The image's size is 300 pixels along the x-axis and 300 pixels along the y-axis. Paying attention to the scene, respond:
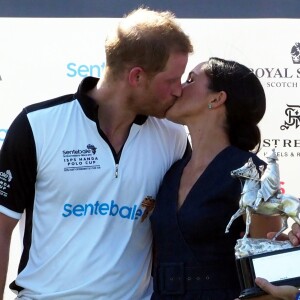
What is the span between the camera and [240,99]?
7.93 feet

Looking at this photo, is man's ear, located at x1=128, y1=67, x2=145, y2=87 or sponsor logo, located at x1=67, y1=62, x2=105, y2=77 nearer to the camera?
man's ear, located at x1=128, y1=67, x2=145, y2=87

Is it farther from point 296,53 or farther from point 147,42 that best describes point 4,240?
point 296,53

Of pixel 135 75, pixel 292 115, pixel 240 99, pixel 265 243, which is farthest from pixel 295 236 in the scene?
pixel 292 115

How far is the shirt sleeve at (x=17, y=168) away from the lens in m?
2.43

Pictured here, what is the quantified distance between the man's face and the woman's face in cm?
3

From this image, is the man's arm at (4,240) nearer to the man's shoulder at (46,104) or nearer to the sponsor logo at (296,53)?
the man's shoulder at (46,104)

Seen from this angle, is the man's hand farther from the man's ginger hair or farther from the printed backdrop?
the printed backdrop

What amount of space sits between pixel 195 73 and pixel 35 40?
1087 mm

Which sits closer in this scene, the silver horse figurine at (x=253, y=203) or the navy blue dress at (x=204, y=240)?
the silver horse figurine at (x=253, y=203)

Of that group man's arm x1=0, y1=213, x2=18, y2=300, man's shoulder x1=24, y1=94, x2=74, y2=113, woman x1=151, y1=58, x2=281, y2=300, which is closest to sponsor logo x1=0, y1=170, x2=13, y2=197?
man's arm x1=0, y1=213, x2=18, y2=300

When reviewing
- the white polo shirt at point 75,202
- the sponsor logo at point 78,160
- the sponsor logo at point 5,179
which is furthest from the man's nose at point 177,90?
the sponsor logo at point 5,179

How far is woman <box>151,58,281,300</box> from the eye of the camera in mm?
2281

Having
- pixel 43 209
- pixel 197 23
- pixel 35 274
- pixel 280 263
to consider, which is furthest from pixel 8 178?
pixel 197 23

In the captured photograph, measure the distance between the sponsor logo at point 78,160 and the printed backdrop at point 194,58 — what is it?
927mm
